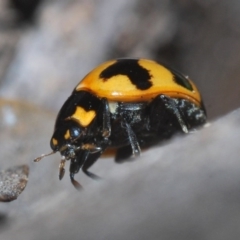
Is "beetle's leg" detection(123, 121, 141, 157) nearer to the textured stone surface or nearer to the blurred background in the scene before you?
the textured stone surface

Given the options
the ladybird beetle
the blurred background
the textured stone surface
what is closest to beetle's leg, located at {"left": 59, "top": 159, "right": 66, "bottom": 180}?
the ladybird beetle

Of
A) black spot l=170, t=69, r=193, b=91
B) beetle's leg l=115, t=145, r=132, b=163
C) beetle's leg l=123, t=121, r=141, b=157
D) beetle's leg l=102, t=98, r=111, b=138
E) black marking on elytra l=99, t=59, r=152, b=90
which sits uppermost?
black marking on elytra l=99, t=59, r=152, b=90

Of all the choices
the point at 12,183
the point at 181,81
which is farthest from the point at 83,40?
the point at 12,183

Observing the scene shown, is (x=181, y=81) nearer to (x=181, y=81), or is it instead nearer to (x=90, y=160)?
(x=181, y=81)

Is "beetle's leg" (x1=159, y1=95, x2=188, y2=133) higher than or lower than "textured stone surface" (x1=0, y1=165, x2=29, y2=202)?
higher

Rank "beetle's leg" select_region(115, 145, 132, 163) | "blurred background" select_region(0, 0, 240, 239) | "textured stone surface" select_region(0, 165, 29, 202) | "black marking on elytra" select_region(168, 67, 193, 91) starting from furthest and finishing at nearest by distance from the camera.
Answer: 1. "blurred background" select_region(0, 0, 240, 239)
2. "black marking on elytra" select_region(168, 67, 193, 91)
3. "beetle's leg" select_region(115, 145, 132, 163)
4. "textured stone surface" select_region(0, 165, 29, 202)

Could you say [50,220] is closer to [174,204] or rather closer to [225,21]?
[174,204]

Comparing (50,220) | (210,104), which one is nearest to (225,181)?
(50,220)

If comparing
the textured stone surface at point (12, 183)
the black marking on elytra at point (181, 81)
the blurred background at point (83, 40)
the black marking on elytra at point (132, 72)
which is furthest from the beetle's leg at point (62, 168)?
the blurred background at point (83, 40)

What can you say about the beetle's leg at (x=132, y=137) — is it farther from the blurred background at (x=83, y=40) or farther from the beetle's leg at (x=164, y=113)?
the blurred background at (x=83, y=40)
